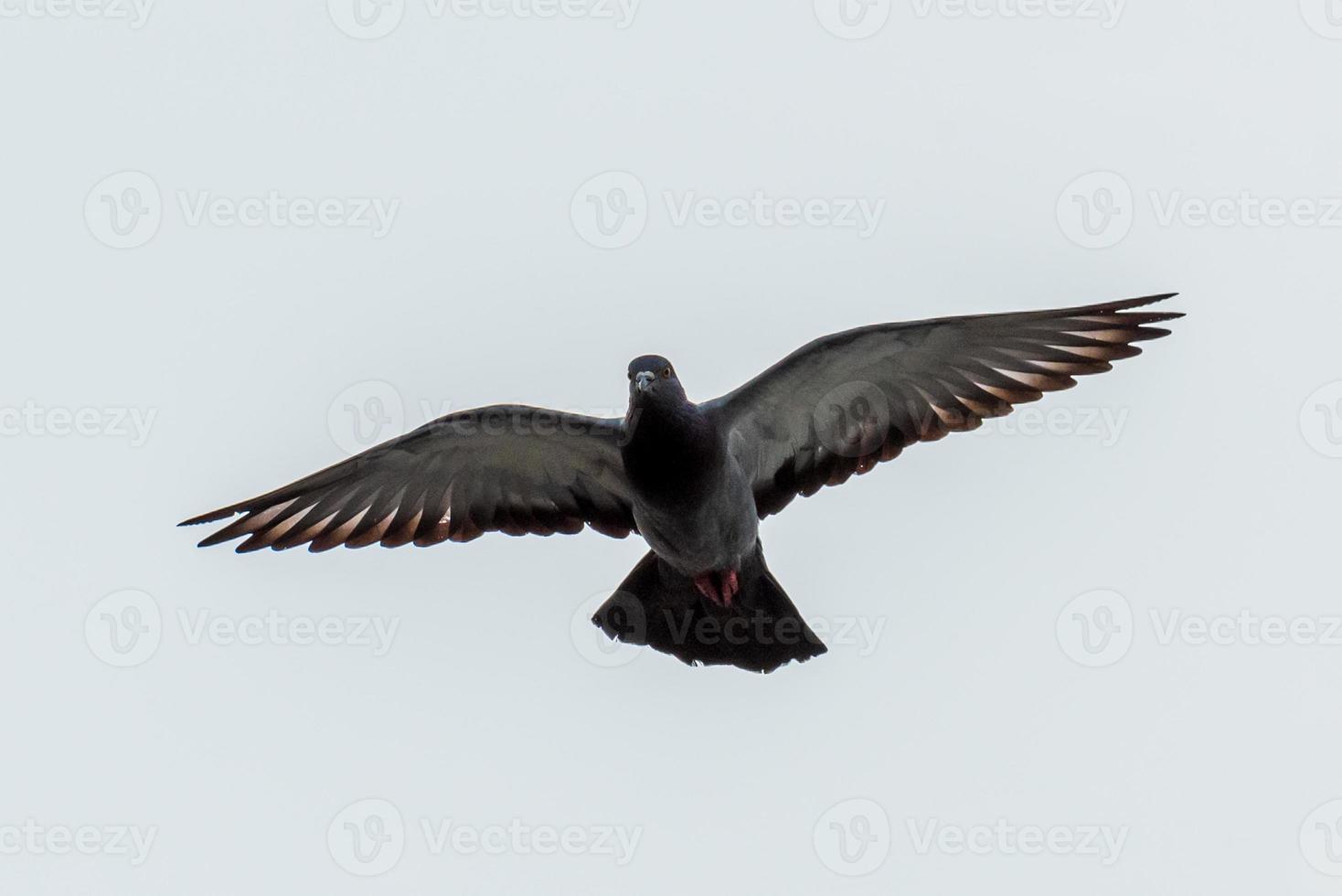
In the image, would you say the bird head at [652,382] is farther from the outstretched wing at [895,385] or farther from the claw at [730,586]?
the claw at [730,586]

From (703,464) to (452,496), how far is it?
88.9 inches

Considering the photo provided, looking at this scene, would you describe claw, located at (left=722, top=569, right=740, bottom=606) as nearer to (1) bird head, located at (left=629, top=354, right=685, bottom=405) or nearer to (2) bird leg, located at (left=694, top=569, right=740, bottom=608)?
(2) bird leg, located at (left=694, top=569, right=740, bottom=608)

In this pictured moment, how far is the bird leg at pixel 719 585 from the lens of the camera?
11539 millimetres

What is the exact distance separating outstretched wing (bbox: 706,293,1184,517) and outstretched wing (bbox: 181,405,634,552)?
102 centimetres

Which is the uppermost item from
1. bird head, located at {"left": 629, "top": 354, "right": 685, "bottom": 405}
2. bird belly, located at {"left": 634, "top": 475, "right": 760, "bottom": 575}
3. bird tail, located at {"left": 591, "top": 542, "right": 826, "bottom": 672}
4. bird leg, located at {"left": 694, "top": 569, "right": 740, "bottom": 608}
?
bird head, located at {"left": 629, "top": 354, "right": 685, "bottom": 405}

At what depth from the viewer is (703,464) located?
35.0 feet

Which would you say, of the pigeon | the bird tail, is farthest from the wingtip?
the bird tail

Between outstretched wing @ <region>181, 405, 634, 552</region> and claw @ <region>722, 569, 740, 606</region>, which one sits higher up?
outstretched wing @ <region>181, 405, 634, 552</region>

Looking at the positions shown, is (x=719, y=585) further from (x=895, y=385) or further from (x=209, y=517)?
(x=209, y=517)

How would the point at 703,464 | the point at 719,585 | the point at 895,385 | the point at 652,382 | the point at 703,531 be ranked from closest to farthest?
the point at 652,382 → the point at 703,464 → the point at 703,531 → the point at 895,385 → the point at 719,585

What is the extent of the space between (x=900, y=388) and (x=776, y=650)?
1.96 metres

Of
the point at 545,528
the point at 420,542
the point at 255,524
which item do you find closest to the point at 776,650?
the point at 545,528

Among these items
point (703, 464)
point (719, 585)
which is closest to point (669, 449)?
point (703, 464)

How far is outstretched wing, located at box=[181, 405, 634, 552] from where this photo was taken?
11570mm
